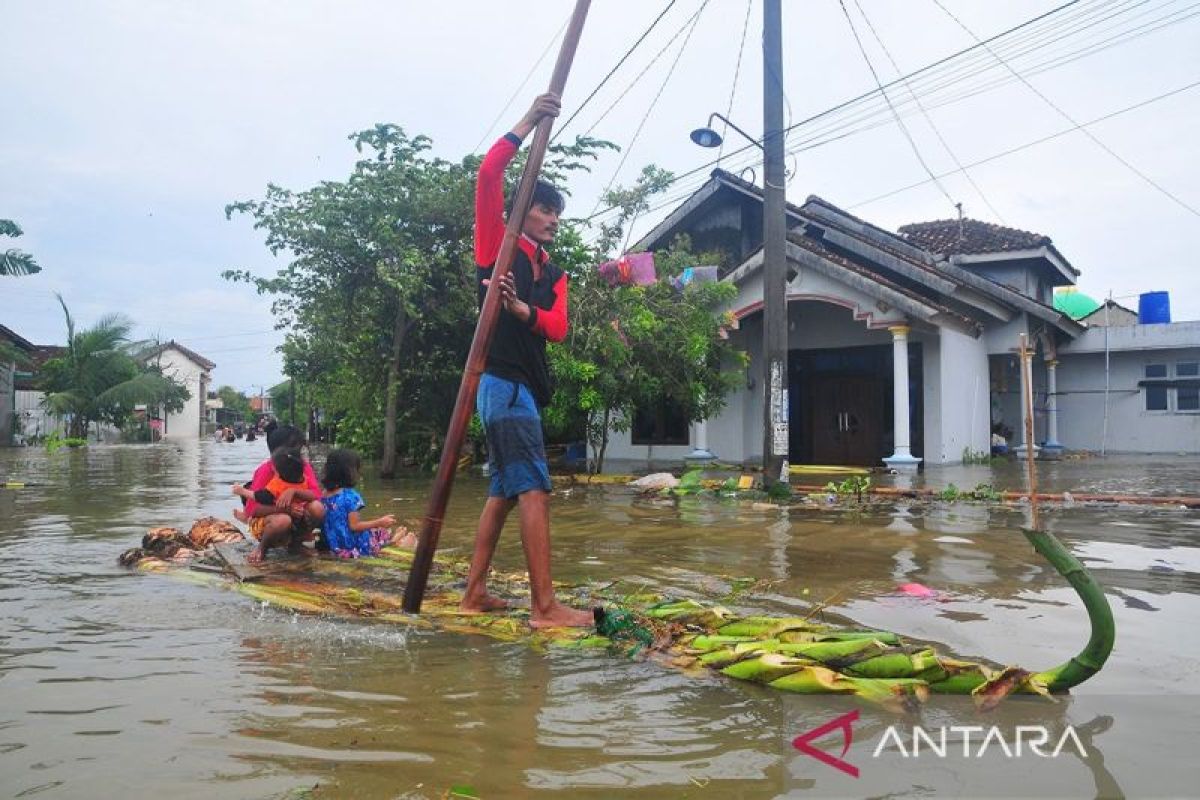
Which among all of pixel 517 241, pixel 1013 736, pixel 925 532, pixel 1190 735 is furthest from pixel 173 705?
pixel 925 532

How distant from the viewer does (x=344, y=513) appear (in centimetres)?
551

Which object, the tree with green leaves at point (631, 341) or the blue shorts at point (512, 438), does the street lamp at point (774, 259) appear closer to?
the tree with green leaves at point (631, 341)

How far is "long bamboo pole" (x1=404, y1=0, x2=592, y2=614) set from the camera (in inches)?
132

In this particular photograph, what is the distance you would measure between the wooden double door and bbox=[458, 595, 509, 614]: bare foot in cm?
1417

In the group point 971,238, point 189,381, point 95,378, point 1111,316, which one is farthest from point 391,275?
point 189,381

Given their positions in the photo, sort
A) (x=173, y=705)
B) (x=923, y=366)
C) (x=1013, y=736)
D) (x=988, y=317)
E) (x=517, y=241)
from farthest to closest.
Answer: (x=988, y=317) < (x=923, y=366) < (x=517, y=241) < (x=173, y=705) < (x=1013, y=736)

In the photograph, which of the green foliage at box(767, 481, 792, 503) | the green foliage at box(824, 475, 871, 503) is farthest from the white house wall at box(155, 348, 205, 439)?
the green foliage at box(824, 475, 871, 503)

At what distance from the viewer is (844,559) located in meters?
5.29

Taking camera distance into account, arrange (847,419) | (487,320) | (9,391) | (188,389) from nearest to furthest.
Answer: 1. (487,320)
2. (847,419)
3. (9,391)
4. (188,389)

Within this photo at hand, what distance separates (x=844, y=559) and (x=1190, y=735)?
3.06 meters

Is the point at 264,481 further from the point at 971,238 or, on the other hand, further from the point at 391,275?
the point at 971,238

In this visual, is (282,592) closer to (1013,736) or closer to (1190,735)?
(1013,736)

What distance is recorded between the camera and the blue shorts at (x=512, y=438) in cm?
362

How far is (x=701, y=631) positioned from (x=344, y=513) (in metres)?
3.14
